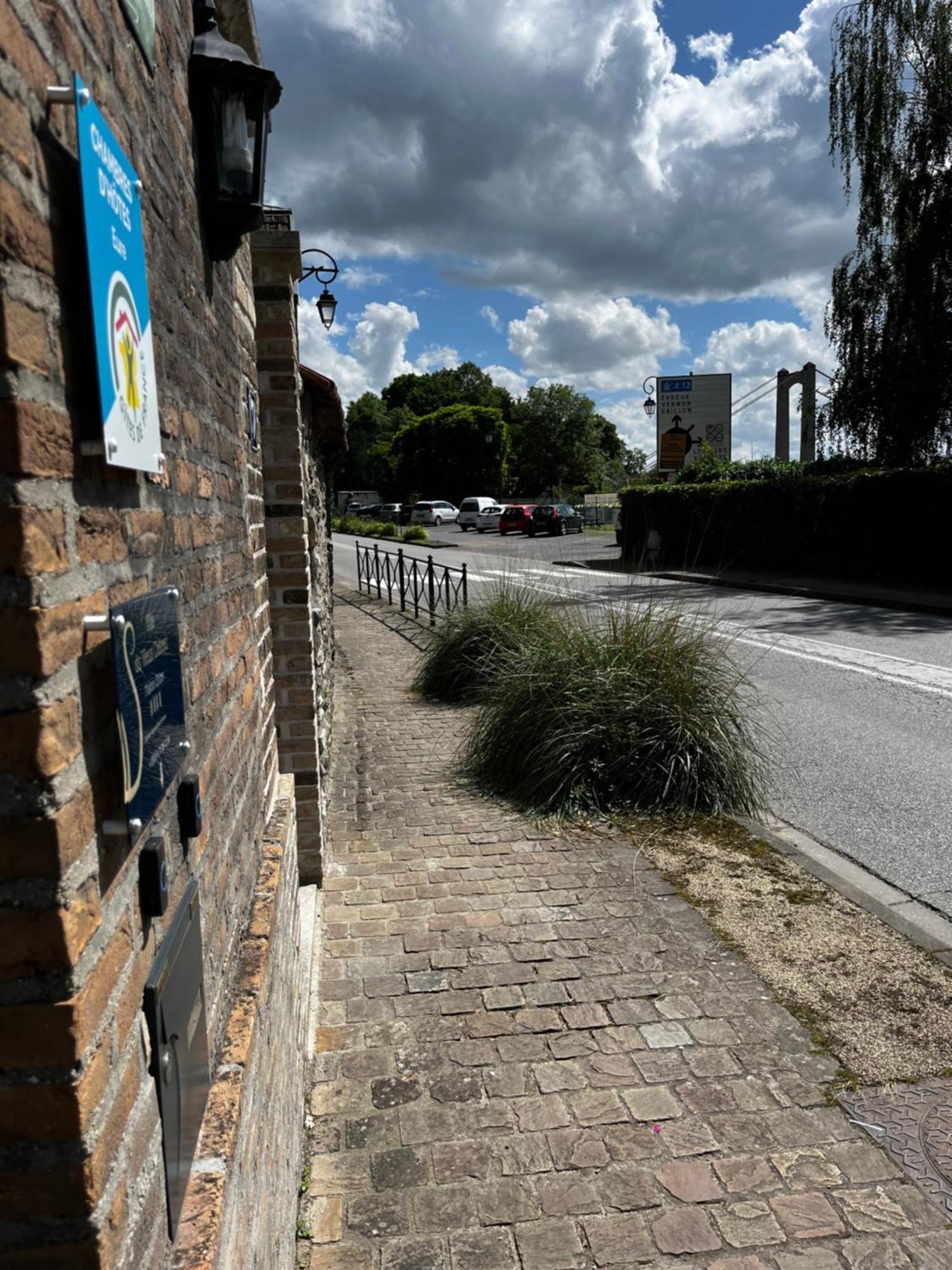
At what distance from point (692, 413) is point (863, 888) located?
100 ft

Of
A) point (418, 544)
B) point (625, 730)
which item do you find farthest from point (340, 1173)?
point (418, 544)

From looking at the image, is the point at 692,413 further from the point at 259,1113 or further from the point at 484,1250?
the point at 259,1113

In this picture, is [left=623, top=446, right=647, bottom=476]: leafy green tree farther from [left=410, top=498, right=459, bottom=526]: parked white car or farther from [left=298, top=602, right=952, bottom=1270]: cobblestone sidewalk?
[left=298, top=602, right=952, bottom=1270]: cobblestone sidewalk

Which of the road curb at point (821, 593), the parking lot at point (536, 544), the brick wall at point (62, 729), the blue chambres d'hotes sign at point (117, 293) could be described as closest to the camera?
the brick wall at point (62, 729)

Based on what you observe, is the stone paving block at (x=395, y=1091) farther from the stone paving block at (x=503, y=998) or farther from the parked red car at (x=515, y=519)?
the parked red car at (x=515, y=519)

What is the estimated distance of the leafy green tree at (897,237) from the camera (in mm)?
17562

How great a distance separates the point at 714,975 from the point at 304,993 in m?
1.59

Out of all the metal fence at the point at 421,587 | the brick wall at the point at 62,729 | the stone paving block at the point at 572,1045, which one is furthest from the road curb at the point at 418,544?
the brick wall at the point at 62,729

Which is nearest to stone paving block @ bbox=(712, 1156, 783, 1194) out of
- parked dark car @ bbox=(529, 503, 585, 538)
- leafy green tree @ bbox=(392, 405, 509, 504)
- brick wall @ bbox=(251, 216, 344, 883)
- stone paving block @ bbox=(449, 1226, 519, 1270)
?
stone paving block @ bbox=(449, 1226, 519, 1270)

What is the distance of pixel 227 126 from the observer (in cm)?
220

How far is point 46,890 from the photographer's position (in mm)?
951

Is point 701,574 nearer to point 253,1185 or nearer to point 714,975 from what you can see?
point 714,975

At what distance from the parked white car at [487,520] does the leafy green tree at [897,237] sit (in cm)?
2866

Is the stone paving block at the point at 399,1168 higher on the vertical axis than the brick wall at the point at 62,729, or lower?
lower
